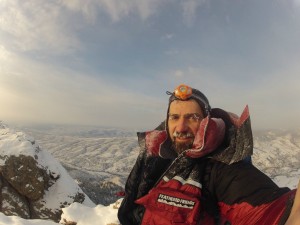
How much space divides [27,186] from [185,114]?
31.1 metres

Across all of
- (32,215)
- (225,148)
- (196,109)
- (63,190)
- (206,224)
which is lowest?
(32,215)

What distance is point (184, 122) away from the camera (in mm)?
4309

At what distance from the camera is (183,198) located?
3.58 m

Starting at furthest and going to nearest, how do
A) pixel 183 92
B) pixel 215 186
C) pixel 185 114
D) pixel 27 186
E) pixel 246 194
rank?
pixel 27 186 < pixel 183 92 < pixel 185 114 < pixel 215 186 < pixel 246 194

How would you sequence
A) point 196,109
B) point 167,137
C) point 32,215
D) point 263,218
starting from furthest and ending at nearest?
point 32,215, point 167,137, point 196,109, point 263,218

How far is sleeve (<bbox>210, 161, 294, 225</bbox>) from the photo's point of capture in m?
2.72

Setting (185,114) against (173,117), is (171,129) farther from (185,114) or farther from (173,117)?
(185,114)

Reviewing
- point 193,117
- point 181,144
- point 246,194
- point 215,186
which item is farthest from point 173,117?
point 246,194

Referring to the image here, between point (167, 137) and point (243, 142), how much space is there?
1504 millimetres

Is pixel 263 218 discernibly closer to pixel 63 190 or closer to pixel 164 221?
pixel 164 221

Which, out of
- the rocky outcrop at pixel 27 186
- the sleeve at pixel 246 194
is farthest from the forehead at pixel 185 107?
the rocky outcrop at pixel 27 186

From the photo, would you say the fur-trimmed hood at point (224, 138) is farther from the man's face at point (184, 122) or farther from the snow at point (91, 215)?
the snow at point (91, 215)

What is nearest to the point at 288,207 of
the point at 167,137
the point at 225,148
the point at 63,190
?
the point at 225,148

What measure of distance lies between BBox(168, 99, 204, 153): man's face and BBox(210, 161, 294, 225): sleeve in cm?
69
